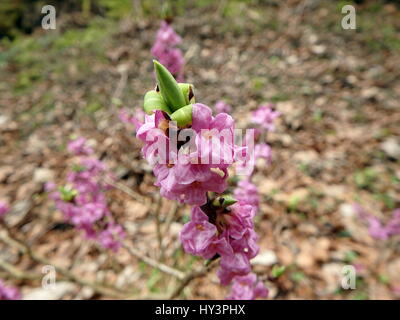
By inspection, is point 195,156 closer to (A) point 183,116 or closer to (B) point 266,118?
(A) point 183,116

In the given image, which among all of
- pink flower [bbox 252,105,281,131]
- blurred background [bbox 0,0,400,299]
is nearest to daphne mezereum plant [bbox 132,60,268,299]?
blurred background [bbox 0,0,400,299]

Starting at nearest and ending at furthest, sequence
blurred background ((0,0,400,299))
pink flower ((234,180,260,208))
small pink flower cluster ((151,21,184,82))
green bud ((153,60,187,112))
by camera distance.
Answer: green bud ((153,60,187,112)) → pink flower ((234,180,260,208)) → small pink flower cluster ((151,21,184,82)) → blurred background ((0,0,400,299))

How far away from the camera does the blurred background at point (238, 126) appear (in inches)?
86.8

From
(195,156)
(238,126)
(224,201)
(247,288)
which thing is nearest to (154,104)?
(195,156)

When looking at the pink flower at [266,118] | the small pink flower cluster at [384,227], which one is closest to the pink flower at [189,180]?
the pink flower at [266,118]

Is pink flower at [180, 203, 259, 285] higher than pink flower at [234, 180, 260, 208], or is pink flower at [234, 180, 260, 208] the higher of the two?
pink flower at [180, 203, 259, 285]

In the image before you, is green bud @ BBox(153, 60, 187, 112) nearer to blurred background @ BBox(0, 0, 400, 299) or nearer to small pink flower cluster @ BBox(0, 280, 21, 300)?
blurred background @ BBox(0, 0, 400, 299)

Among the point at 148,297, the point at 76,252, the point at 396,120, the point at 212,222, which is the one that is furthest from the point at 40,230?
the point at 396,120

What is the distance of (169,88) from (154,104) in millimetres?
56

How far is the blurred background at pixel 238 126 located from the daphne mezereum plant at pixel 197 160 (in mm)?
507

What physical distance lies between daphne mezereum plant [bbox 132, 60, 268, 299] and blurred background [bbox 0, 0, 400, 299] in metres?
0.51

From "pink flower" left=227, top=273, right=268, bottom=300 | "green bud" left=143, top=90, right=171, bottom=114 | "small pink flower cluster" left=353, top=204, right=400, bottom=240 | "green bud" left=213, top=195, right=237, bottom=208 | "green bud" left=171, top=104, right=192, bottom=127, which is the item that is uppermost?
"green bud" left=143, top=90, right=171, bottom=114

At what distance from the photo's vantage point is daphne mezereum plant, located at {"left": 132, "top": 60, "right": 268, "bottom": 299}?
26.3 inches

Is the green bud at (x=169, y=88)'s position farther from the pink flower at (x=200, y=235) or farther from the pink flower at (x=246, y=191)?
the pink flower at (x=246, y=191)
